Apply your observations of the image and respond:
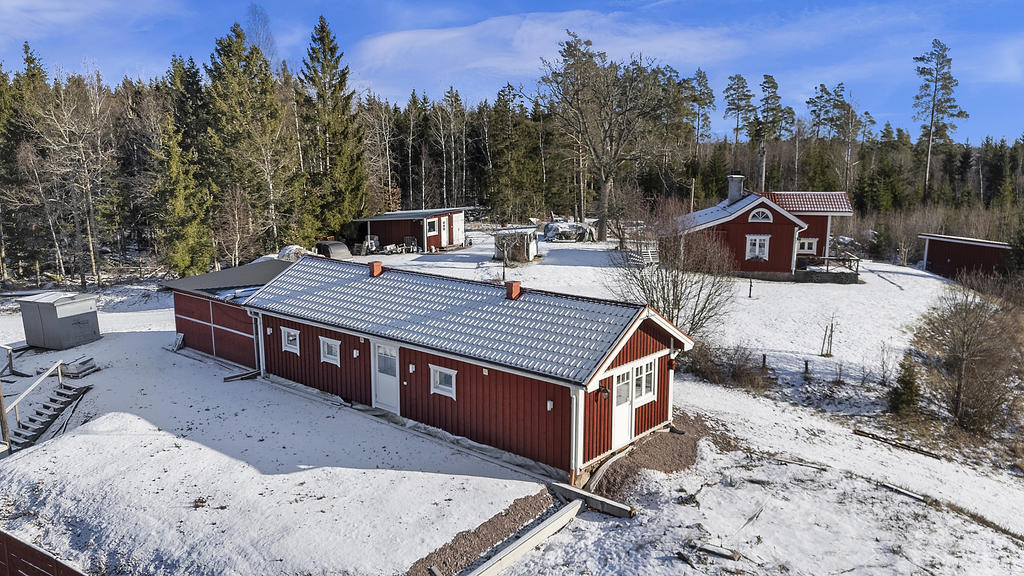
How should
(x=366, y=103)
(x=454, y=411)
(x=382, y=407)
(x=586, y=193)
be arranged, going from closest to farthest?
(x=454, y=411)
(x=382, y=407)
(x=586, y=193)
(x=366, y=103)

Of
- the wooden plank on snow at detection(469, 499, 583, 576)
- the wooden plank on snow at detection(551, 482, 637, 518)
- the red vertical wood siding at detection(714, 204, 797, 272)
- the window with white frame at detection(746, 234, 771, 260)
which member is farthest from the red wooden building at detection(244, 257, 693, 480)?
the window with white frame at detection(746, 234, 771, 260)

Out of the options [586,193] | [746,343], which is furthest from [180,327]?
[586,193]

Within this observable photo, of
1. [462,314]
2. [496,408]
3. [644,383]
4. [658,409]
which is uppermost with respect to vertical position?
[462,314]

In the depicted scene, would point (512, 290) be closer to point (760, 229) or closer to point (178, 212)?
point (760, 229)

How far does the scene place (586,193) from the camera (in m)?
62.1

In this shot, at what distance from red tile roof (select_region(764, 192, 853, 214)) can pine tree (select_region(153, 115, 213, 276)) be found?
3011cm

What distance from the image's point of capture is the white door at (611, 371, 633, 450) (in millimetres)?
13352

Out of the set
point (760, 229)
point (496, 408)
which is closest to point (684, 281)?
point (496, 408)

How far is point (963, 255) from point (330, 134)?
3708cm

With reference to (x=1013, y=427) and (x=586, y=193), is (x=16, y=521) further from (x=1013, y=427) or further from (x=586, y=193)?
(x=586, y=193)

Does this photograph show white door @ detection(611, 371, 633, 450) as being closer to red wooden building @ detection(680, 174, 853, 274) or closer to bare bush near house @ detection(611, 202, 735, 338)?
bare bush near house @ detection(611, 202, 735, 338)

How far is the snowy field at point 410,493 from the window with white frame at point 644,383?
67.0 inches

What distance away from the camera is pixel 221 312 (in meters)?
20.2

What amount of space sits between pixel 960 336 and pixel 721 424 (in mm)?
8210
